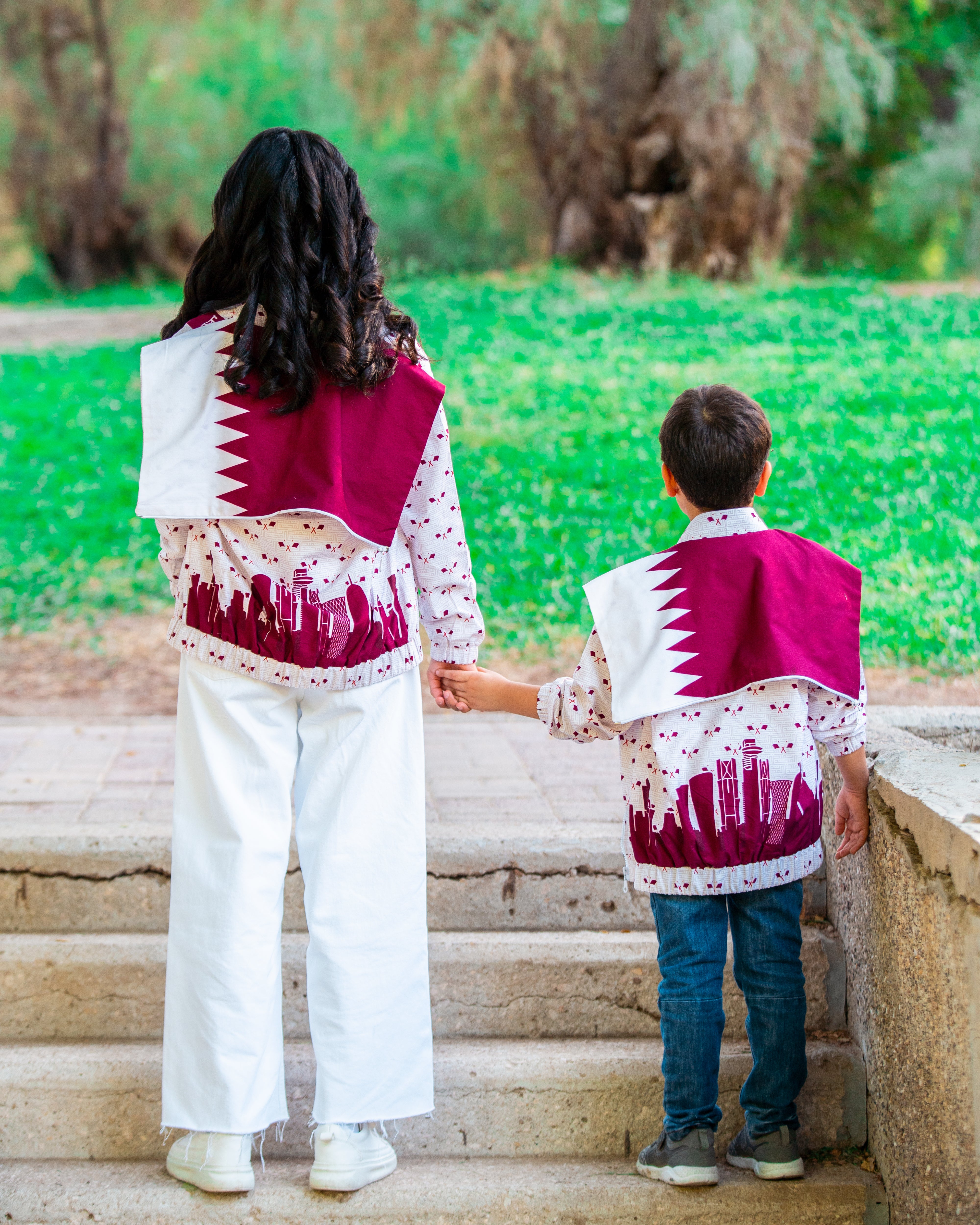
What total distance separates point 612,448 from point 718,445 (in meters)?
6.10

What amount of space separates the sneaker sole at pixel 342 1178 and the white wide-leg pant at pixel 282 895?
9cm

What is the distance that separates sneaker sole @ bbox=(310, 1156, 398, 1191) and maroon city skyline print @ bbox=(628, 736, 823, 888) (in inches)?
32.2

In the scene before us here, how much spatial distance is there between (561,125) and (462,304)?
3.30 m

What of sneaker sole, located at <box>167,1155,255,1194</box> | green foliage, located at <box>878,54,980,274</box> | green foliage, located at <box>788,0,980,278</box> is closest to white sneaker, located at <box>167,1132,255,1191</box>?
sneaker sole, located at <box>167,1155,255,1194</box>

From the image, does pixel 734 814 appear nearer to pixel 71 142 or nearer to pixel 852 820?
pixel 852 820

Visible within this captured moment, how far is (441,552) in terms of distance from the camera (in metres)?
2.37

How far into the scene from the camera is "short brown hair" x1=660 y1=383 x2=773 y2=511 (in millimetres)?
2250

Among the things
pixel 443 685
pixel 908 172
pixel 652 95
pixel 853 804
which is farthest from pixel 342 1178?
pixel 908 172

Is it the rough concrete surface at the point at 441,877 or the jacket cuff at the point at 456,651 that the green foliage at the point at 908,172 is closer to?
the rough concrete surface at the point at 441,877

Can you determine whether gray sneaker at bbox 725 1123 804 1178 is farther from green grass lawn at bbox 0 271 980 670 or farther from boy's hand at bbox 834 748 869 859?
green grass lawn at bbox 0 271 980 670

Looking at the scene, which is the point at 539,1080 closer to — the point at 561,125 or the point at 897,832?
the point at 897,832

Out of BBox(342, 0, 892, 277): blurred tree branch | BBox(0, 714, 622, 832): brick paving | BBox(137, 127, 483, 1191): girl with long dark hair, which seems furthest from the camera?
BBox(342, 0, 892, 277): blurred tree branch

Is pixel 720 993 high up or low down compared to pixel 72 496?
down

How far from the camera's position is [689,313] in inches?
453
